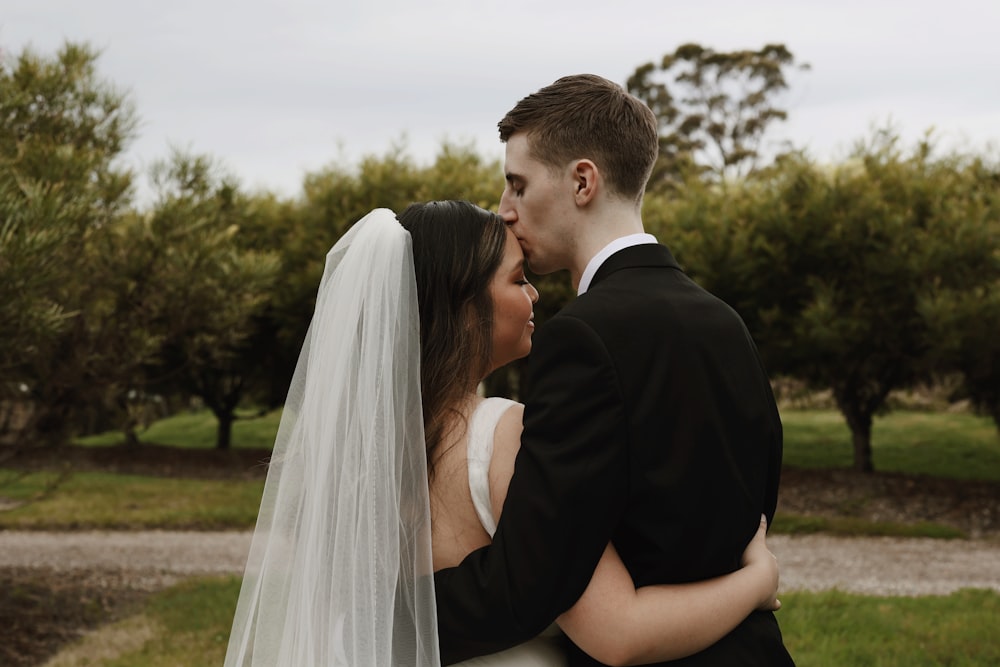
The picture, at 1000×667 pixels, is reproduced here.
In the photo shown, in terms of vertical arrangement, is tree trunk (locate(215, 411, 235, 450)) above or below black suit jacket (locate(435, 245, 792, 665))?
below

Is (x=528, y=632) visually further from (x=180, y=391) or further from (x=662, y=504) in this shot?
(x=180, y=391)

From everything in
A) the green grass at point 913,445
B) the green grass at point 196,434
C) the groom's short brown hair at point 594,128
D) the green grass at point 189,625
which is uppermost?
the groom's short brown hair at point 594,128

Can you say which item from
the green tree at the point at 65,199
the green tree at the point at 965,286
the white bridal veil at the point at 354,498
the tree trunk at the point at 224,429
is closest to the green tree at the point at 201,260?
the green tree at the point at 65,199

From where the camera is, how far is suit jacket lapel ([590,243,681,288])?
2291mm

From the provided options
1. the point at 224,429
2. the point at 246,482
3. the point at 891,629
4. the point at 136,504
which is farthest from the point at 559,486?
the point at 224,429

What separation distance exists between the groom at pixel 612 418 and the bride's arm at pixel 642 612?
0.04 meters

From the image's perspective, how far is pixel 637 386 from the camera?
6.68 feet

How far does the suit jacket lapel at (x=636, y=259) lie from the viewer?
2291 millimetres

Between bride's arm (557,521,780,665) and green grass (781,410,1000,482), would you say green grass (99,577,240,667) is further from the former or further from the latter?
green grass (781,410,1000,482)

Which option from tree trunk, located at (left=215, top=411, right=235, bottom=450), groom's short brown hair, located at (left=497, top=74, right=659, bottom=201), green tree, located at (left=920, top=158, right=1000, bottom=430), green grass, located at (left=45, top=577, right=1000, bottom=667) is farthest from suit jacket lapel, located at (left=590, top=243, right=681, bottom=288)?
tree trunk, located at (left=215, top=411, right=235, bottom=450)

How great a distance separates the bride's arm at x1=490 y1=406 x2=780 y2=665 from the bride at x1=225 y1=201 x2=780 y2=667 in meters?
0.03

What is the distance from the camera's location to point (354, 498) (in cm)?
244

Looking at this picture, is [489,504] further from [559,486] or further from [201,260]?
[201,260]

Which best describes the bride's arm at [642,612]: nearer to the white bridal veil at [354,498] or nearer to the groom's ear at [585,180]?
the white bridal veil at [354,498]
